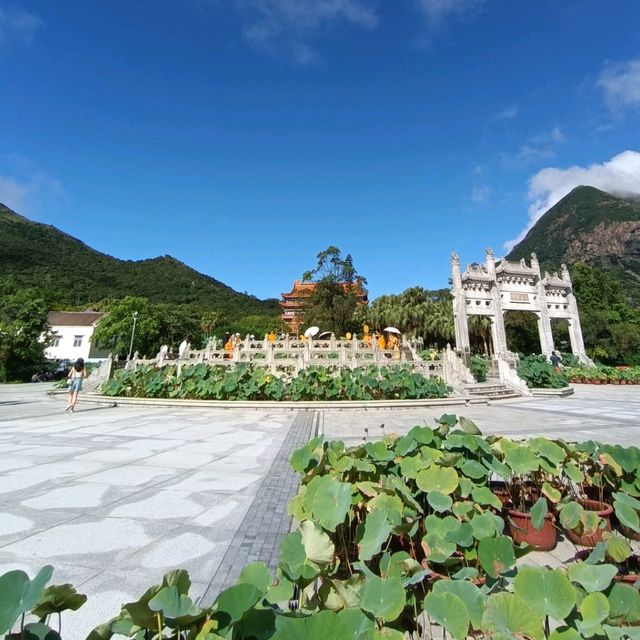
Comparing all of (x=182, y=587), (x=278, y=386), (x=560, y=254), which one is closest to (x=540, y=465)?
(x=182, y=587)

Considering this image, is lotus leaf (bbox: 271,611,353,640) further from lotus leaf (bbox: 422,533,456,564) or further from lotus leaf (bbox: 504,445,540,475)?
lotus leaf (bbox: 504,445,540,475)

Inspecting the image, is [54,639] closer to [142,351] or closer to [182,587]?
[182,587]

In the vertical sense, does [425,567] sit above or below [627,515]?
below

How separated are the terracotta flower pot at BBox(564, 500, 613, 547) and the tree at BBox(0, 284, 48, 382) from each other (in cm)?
3232

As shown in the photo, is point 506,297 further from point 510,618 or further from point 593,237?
point 593,237

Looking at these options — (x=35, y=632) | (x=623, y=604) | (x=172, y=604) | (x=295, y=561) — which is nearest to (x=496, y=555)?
(x=623, y=604)

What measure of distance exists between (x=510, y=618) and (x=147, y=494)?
3695mm

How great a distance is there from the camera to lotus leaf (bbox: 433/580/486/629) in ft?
4.16

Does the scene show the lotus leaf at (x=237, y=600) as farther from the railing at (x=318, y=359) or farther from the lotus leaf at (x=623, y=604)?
the railing at (x=318, y=359)

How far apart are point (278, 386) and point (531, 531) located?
1005 cm

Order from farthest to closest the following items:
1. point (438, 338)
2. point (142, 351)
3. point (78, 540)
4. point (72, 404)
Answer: point (142, 351), point (438, 338), point (72, 404), point (78, 540)

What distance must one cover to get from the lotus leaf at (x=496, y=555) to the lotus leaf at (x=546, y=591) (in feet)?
1.02

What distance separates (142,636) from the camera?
42.8 inches

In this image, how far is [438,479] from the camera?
2.37 m
